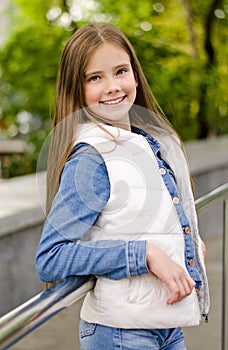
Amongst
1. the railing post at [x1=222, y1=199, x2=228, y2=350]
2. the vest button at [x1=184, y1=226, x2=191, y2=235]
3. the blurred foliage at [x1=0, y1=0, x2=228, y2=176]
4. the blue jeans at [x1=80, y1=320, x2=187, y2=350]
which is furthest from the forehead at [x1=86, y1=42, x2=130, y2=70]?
the blurred foliage at [x1=0, y1=0, x2=228, y2=176]

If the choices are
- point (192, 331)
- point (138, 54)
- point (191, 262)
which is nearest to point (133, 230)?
point (191, 262)

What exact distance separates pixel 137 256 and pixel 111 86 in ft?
1.16

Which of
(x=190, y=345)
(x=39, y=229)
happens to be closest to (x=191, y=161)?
(x=39, y=229)

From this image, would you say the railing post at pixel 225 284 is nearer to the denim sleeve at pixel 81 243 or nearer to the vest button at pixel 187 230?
the vest button at pixel 187 230

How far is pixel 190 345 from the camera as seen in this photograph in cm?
283

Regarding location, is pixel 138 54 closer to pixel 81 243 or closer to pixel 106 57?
pixel 106 57

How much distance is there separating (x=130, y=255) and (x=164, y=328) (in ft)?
0.69

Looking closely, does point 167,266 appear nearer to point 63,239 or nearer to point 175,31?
point 63,239

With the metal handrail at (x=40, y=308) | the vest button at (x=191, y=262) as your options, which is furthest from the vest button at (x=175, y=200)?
the metal handrail at (x=40, y=308)

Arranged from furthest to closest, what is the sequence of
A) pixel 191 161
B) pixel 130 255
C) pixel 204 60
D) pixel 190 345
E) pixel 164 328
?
pixel 204 60, pixel 191 161, pixel 190 345, pixel 164 328, pixel 130 255

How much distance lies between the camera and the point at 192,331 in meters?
2.90

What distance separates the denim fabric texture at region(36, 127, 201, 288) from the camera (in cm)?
132

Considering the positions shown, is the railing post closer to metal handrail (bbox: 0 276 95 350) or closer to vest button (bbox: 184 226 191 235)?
vest button (bbox: 184 226 191 235)

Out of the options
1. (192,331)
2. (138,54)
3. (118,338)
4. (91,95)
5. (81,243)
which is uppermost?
(91,95)
